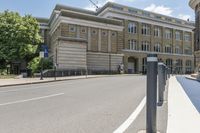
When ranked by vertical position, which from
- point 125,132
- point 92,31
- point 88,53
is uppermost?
point 92,31

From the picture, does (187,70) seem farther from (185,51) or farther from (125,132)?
(125,132)

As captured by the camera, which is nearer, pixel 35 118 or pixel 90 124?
pixel 90 124

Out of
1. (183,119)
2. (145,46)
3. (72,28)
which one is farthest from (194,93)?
(145,46)

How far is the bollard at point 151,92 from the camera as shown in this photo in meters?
6.02

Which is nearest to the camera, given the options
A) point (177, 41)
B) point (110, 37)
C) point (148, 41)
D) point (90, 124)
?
point (90, 124)

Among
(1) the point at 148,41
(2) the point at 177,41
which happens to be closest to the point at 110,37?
(1) the point at 148,41

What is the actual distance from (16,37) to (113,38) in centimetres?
1843

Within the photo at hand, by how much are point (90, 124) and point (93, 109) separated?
263 cm

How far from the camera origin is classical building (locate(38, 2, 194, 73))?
49622mm

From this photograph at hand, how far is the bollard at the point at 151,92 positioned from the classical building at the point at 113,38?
41441 millimetres

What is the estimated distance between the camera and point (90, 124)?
25.4 ft

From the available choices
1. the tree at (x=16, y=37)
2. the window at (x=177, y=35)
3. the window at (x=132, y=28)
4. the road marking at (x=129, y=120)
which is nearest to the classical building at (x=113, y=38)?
the window at (x=132, y=28)

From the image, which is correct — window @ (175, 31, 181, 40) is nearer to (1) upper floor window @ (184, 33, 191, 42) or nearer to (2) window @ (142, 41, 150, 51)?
(1) upper floor window @ (184, 33, 191, 42)

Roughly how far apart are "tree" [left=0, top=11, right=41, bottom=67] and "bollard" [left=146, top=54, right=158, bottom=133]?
5395 cm
